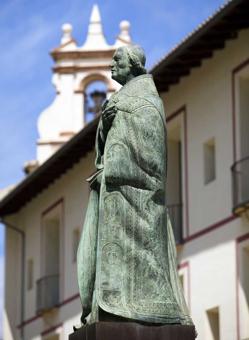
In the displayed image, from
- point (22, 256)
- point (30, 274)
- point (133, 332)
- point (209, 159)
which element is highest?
point (22, 256)

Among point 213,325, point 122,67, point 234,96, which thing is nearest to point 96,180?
point 122,67

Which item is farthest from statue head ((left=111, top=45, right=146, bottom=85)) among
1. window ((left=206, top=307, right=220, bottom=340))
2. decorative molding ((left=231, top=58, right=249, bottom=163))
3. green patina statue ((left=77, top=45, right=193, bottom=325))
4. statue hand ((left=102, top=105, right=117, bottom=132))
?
window ((left=206, top=307, right=220, bottom=340))

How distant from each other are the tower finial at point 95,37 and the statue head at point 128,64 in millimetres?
51999

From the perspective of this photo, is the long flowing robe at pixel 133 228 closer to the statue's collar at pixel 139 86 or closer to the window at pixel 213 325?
the statue's collar at pixel 139 86

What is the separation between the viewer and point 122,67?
18422 mm

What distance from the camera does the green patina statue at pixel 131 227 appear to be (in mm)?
17484

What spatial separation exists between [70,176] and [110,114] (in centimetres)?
3435

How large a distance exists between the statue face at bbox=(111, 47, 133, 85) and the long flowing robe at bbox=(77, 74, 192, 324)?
335 mm

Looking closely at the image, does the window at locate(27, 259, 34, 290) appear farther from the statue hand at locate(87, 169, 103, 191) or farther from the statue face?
the statue hand at locate(87, 169, 103, 191)

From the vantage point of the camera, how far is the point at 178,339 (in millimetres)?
17312

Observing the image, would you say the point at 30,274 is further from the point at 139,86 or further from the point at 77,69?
the point at 139,86

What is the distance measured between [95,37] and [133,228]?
5360 cm

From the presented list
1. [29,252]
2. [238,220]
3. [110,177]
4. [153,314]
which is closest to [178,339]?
[153,314]

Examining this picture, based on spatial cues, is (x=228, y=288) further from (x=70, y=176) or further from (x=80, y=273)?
(x=80, y=273)
